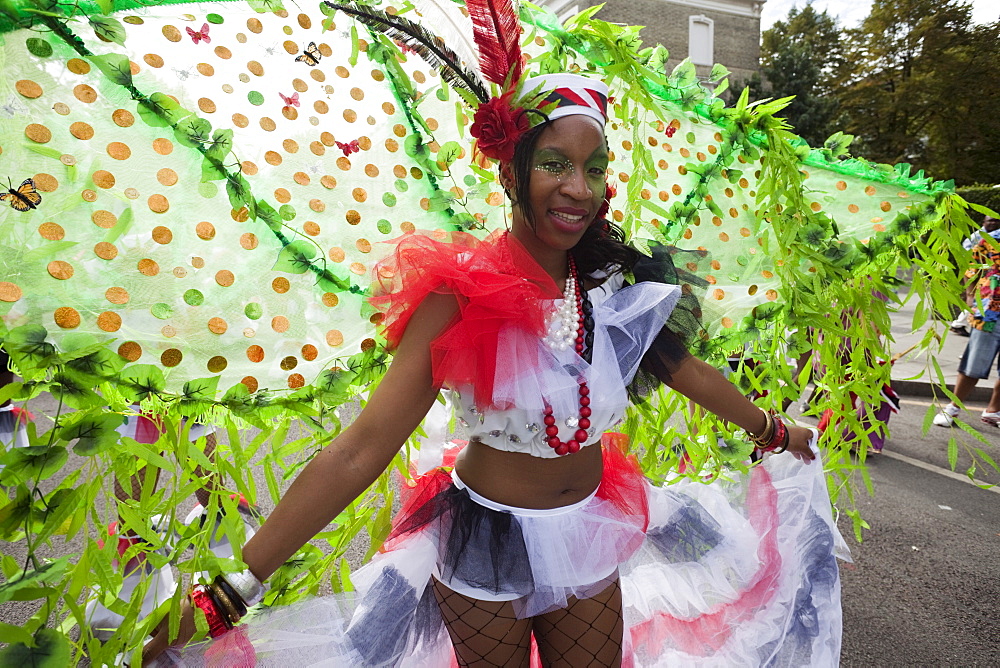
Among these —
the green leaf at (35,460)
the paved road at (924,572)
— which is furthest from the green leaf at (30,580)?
the paved road at (924,572)

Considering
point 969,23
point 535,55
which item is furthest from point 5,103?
point 969,23

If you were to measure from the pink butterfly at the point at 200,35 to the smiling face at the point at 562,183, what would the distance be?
0.81m

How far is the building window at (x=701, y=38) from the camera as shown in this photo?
81.7 feet

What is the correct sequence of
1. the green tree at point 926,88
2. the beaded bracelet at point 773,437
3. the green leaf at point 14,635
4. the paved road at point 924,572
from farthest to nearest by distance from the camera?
1. the green tree at point 926,88
2. the paved road at point 924,572
3. the beaded bracelet at point 773,437
4. the green leaf at point 14,635

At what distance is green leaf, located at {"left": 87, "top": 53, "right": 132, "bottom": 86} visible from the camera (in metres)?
1.16

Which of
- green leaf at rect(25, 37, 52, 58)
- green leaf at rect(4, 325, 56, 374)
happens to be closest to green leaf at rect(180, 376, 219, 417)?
green leaf at rect(4, 325, 56, 374)

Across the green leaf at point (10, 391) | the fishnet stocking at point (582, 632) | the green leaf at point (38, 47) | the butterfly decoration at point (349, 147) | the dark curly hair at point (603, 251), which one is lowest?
the fishnet stocking at point (582, 632)

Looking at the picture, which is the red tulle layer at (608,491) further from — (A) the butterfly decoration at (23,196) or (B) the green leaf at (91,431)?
(A) the butterfly decoration at (23,196)

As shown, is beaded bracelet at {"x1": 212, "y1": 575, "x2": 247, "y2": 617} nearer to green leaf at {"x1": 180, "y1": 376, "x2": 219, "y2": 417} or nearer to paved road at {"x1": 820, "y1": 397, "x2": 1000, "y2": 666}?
green leaf at {"x1": 180, "y1": 376, "x2": 219, "y2": 417}

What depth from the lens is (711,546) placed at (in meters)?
1.74

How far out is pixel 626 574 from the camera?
5.70ft

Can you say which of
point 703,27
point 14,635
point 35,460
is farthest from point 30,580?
point 703,27

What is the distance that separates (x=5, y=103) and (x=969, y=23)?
81.6 ft

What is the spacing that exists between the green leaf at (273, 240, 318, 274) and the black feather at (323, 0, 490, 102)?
1.78ft
